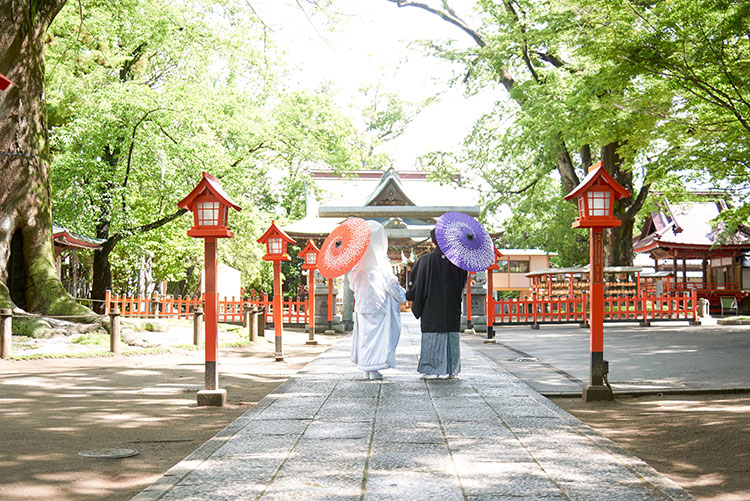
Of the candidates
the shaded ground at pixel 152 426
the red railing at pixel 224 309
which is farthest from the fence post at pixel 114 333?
the red railing at pixel 224 309

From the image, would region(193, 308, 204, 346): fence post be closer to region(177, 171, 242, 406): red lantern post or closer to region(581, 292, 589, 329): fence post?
region(177, 171, 242, 406): red lantern post

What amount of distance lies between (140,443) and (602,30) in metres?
11.5

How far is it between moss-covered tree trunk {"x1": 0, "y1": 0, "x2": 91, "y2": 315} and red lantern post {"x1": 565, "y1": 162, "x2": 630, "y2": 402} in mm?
10037

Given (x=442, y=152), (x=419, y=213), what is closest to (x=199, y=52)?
(x=419, y=213)

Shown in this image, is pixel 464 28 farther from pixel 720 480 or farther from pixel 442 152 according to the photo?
pixel 720 480

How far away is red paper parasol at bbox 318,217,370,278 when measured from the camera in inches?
327

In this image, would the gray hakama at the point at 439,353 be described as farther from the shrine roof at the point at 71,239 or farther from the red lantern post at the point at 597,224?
the shrine roof at the point at 71,239

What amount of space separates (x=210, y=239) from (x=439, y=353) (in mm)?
3008

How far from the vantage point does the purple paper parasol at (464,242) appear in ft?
27.1

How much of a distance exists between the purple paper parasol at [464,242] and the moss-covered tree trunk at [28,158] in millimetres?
8635

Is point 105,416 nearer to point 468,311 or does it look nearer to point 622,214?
point 468,311

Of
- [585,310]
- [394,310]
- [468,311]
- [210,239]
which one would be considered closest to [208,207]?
[210,239]

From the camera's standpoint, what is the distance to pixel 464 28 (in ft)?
84.2

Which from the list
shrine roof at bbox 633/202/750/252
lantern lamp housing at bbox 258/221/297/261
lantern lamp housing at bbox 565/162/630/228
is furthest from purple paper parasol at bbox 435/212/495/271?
shrine roof at bbox 633/202/750/252
